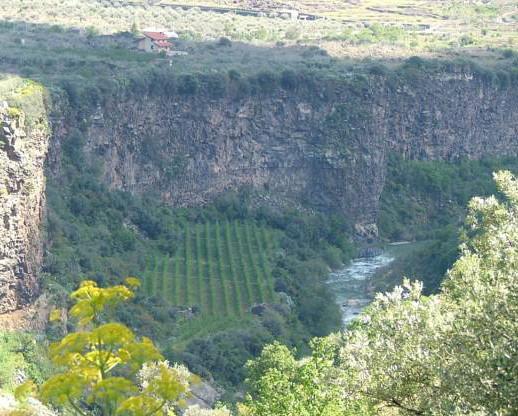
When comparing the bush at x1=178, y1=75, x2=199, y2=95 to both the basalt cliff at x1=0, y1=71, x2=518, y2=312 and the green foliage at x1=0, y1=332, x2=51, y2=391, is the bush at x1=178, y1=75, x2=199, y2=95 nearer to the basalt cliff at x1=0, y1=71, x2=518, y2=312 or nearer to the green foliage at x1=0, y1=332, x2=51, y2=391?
the basalt cliff at x1=0, y1=71, x2=518, y2=312

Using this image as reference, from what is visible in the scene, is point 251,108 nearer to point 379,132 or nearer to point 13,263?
point 379,132

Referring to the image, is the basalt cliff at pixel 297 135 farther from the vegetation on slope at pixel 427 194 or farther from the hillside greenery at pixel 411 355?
the hillside greenery at pixel 411 355

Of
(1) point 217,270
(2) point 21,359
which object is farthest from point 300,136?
(2) point 21,359

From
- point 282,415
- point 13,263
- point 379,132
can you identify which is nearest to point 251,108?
point 379,132

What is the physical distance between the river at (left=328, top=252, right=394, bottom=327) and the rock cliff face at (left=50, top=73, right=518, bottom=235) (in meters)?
5.28

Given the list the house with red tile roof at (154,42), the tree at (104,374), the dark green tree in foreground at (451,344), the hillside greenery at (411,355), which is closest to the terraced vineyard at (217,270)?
the house with red tile roof at (154,42)

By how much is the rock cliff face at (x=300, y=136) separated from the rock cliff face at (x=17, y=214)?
590 inches

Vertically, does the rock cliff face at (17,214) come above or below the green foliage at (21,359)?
above

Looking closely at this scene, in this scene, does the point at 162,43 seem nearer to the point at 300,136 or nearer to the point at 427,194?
the point at 300,136

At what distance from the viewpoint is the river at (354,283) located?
63.4 meters

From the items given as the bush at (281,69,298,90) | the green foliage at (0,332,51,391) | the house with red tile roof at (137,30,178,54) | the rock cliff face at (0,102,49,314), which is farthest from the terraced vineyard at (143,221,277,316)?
the house with red tile roof at (137,30,178,54)

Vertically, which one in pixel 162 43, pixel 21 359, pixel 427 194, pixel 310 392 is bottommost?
pixel 427 194

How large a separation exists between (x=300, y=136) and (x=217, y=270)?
681 inches

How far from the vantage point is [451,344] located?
21609mm
